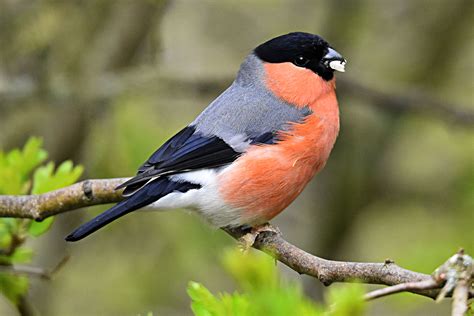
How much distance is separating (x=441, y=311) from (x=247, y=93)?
9.05 feet

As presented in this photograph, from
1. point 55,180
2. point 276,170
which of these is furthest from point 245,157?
point 55,180

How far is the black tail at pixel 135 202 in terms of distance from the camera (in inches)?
99.3

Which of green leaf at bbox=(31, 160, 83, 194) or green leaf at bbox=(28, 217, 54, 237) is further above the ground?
green leaf at bbox=(31, 160, 83, 194)

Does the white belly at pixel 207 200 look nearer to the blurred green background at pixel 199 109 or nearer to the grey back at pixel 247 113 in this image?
the grey back at pixel 247 113

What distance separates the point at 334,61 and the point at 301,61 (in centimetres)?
15

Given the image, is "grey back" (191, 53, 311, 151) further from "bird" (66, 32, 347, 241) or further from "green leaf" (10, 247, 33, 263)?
"green leaf" (10, 247, 33, 263)

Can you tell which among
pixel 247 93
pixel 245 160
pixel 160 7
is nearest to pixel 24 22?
pixel 160 7

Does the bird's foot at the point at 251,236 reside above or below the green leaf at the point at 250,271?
below

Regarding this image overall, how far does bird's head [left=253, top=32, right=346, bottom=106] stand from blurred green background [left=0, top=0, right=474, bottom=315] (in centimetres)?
118

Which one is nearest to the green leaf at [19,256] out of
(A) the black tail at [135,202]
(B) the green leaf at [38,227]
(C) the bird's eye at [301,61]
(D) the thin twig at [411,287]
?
(B) the green leaf at [38,227]

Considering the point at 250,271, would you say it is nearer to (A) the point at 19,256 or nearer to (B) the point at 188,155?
(A) the point at 19,256

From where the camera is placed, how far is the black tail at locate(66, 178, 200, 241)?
2522 millimetres

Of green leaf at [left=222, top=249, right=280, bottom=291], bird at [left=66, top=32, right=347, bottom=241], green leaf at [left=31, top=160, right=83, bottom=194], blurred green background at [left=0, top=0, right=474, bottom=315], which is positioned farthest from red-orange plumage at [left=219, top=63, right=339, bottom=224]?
green leaf at [left=222, top=249, right=280, bottom=291]

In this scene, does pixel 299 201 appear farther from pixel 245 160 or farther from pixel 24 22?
pixel 245 160
